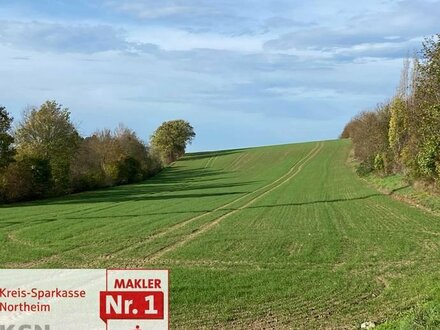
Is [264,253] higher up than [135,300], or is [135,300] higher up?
[135,300]

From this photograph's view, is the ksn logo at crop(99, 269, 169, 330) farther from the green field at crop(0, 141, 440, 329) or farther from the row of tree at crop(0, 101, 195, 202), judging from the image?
the row of tree at crop(0, 101, 195, 202)

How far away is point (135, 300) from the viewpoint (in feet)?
27.5

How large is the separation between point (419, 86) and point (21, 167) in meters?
46.2

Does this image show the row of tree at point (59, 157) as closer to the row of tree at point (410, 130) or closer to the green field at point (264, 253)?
the green field at point (264, 253)

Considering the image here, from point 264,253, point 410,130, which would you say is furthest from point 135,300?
point 410,130

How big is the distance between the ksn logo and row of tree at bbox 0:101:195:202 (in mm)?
52455

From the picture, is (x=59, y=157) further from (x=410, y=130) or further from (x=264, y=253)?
(x=264, y=253)

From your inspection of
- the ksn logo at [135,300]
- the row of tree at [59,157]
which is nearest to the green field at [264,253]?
the ksn logo at [135,300]

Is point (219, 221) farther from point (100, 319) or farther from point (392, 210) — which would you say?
point (100, 319)

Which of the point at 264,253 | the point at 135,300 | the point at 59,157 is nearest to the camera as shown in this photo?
the point at 135,300

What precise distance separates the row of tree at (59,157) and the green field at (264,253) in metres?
21.8

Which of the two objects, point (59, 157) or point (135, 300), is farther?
point (59, 157)

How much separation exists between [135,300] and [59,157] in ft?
213

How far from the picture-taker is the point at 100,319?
929cm
